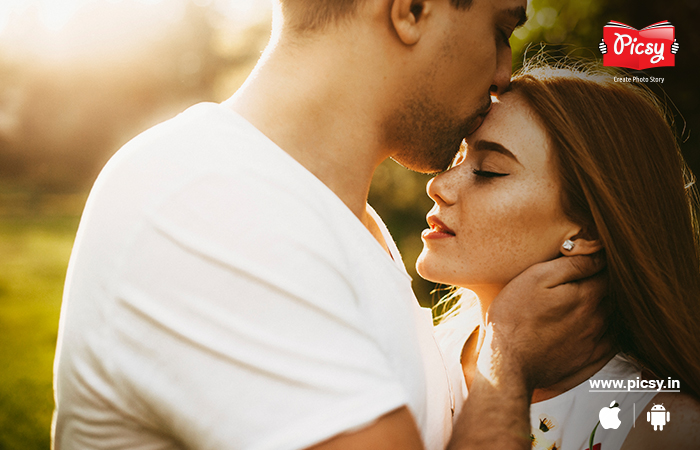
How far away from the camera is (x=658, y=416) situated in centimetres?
171

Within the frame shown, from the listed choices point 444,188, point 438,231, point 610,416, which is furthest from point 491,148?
point 610,416

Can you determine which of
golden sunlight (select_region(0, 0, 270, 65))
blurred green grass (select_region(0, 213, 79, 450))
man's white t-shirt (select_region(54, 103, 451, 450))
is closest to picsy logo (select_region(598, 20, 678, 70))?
man's white t-shirt (select_region(54, 103, 451, 450))

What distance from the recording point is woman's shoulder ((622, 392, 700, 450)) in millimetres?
1658

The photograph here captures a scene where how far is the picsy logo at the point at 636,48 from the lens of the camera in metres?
2.03

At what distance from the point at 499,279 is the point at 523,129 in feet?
2.15

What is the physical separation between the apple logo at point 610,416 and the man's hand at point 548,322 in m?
0.18

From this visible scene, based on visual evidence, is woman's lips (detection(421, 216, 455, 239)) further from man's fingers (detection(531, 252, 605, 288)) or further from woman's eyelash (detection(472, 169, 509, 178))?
man's fingers (detection(531, 252, 605, 288))

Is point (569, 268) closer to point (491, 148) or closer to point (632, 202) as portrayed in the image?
point (632, 202)

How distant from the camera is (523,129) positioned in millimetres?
A: 1987

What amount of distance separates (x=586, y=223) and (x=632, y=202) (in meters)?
0.21

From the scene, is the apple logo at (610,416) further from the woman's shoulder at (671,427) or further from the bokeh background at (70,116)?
the bokeh background at (70,116)

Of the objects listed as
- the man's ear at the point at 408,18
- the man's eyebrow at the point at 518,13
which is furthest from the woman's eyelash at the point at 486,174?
the man's ear at the point at 408,18

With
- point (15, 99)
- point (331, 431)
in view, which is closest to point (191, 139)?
point (331, 431)

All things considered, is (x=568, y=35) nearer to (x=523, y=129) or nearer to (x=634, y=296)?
(x=523, y=129)
